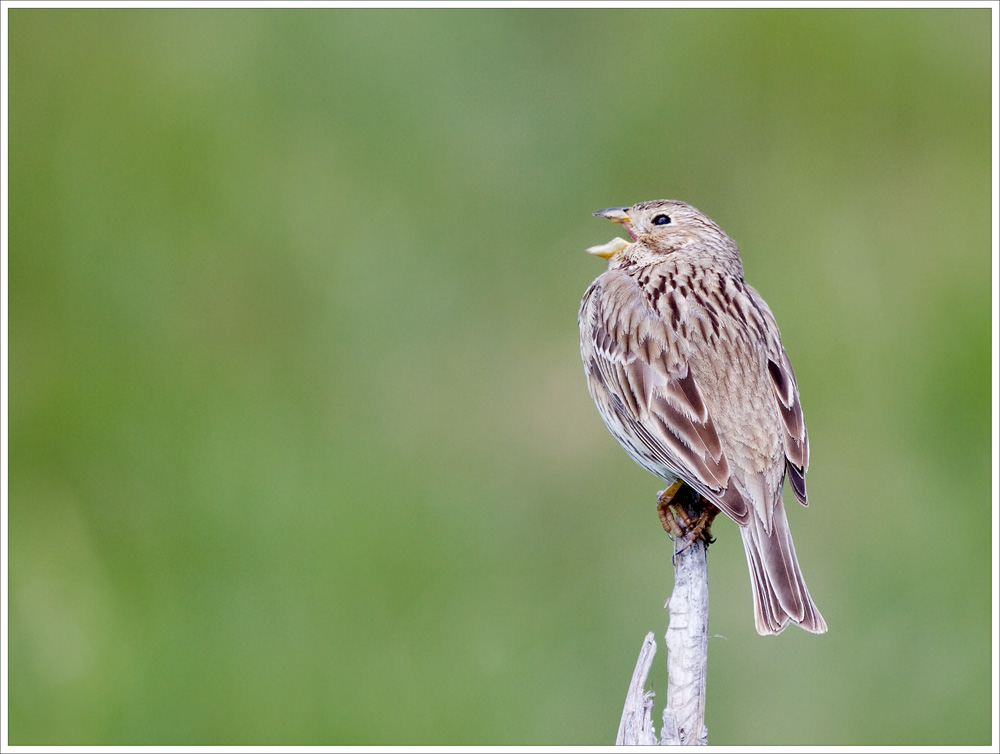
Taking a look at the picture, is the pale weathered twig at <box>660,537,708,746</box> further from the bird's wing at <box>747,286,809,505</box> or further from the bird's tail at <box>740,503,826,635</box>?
the bird's wing at <box>747,286,809,505</box>

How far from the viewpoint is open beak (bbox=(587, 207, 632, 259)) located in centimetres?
626

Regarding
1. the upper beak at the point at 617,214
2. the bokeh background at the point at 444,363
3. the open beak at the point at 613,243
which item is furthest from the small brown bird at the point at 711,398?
the bokeh background at the point at 444,363

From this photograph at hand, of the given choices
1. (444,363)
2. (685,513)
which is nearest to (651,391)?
(685,513)

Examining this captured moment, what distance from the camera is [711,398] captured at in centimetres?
536

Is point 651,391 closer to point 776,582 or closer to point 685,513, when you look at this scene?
point 685,513

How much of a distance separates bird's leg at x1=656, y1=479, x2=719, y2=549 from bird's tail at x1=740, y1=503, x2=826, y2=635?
0.20 metres

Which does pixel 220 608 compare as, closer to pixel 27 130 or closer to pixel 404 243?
pixel 404 243

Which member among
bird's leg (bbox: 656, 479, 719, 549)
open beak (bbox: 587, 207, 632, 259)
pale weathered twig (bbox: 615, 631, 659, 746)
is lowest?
pale weathered twig (bbox: 615, 631, 659, 746)

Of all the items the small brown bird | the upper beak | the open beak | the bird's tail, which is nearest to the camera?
the bird's tail

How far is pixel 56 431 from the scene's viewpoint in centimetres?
873

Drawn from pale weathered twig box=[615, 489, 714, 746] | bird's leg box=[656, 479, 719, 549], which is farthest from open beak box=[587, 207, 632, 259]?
pale weathered twig box=[615, 489, 714, 746]

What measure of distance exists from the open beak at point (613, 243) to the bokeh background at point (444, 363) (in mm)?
2422

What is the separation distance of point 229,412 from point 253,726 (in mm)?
2218

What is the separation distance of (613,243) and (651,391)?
1.14 meters
